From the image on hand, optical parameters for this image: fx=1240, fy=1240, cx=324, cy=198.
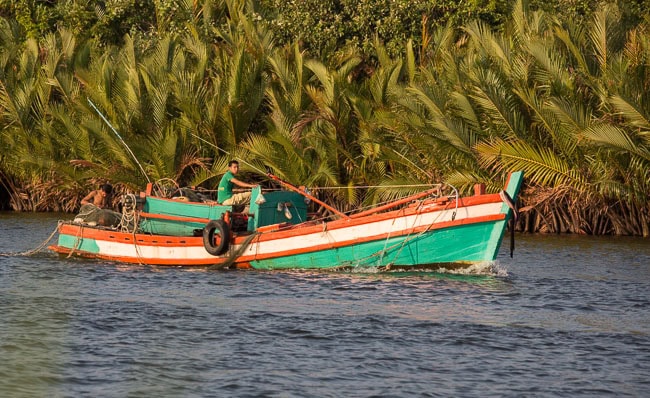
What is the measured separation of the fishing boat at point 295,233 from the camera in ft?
69.8

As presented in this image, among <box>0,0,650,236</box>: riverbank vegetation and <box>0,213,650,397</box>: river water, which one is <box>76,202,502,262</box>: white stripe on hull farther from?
<box>0,0,650,236</box>: riverbank vegetation

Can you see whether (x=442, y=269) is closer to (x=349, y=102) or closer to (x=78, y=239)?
(x=78, y=239)

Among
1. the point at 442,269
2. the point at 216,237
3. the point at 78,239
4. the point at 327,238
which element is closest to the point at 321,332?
the point at 327,238

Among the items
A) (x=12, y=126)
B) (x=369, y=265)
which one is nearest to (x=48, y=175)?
(x=12, y=126)

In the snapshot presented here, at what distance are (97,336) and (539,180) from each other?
49.3 ft

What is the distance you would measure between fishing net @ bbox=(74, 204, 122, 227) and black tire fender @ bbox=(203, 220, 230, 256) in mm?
3037

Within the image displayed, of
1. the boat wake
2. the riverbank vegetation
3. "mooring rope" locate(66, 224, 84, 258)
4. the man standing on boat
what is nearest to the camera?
the boat wake

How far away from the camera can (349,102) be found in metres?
32.2

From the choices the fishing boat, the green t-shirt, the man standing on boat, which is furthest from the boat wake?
the green t-shirt

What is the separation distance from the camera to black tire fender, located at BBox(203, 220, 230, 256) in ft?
74.7

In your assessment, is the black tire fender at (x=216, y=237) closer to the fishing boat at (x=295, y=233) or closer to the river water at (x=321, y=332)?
the fishing boat at (x=295, y=233)

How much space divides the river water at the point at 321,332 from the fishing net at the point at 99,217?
110 cm

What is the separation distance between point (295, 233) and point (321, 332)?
5707 mm

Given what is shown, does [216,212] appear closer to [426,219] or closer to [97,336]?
[426,219]
